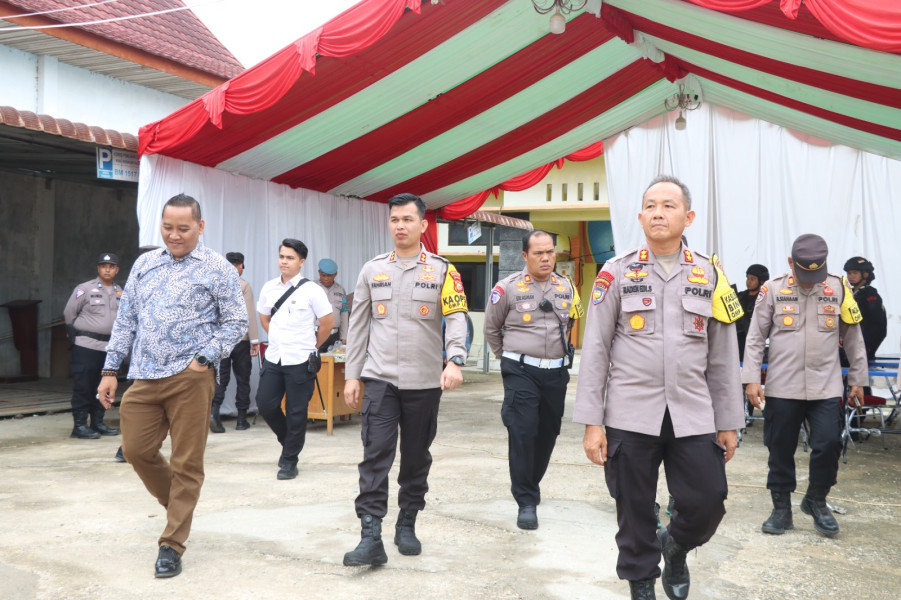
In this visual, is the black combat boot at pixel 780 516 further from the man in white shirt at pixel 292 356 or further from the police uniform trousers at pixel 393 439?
the man in white shirt at pixel 292 356

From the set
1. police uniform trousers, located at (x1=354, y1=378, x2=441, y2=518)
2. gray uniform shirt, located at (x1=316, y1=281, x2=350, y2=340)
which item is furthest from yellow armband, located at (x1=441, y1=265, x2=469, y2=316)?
gray uniform shirt, located at (x1=316, y1=281, x2=350, y2=340)

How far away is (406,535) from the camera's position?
427 centimetres

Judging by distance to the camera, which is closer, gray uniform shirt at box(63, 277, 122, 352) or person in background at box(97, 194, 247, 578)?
person in background at box(97, 194, 247, 578)

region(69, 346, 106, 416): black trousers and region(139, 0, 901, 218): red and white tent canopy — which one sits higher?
region(139, 0, 901, 218): red and white tent canopy

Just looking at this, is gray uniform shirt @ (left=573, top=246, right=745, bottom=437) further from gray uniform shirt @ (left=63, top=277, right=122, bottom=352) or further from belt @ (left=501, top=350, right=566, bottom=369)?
gray uniform shirt @ (left=63, top=277, right=122, bottom=352)

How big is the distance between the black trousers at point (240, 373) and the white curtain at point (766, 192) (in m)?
4.76

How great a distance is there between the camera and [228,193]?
29.9 feet

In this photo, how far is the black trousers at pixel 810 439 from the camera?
4.73 m

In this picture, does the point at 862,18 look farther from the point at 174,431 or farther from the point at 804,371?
the point at 174,431

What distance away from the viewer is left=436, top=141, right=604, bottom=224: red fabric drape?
11.3 metres

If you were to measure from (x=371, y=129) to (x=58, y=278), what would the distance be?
23.8 ft

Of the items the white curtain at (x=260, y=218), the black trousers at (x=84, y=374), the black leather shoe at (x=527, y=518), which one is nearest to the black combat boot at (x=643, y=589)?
the black leather shoe at (x=527, y=518)

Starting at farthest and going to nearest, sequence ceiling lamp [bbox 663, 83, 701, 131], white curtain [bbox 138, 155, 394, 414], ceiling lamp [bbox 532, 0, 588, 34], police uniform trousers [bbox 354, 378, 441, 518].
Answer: ceiling lamp [bbox 663, 83, 701, 131]
white curtain [bbox 138, 155, 394, 414]
ceiling lamp [bbox 532, 0, 588, 34]
police uniform trousers [bbox 354, 378, 441, 518]

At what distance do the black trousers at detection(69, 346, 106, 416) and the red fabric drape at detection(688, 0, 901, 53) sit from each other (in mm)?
6890
